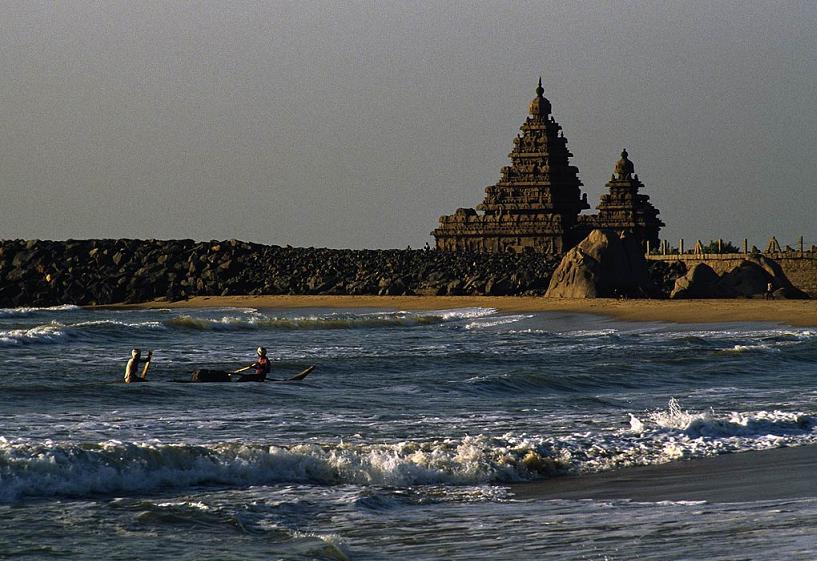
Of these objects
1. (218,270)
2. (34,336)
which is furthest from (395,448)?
(218,270)

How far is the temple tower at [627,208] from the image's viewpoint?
116m

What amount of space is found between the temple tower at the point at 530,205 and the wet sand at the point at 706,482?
9611cm

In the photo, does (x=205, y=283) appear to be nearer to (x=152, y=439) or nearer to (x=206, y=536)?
(x=152, y=439)

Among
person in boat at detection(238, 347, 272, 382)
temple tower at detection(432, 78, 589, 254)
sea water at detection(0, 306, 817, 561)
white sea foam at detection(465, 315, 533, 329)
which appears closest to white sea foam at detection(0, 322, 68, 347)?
sea water at detection(0, 306, 817, 561)

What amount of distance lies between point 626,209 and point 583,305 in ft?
191

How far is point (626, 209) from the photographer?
117 metres

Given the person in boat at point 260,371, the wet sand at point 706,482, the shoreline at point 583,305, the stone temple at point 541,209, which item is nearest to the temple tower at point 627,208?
the stone temple at point 541,209

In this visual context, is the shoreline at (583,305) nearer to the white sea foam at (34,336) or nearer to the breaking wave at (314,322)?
the breaking wave at (314,322)

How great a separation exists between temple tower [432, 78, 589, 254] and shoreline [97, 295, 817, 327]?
3921 cm

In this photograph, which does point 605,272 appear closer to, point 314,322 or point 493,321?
point 493,321

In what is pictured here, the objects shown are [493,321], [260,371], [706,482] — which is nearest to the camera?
[706,482]

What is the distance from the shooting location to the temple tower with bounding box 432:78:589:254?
115312 mm

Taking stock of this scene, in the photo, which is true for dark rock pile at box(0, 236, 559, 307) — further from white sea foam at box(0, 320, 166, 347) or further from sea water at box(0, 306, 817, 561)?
sea water at box(0, 306, 817, 561)

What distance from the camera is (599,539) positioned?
12391 millimetres
